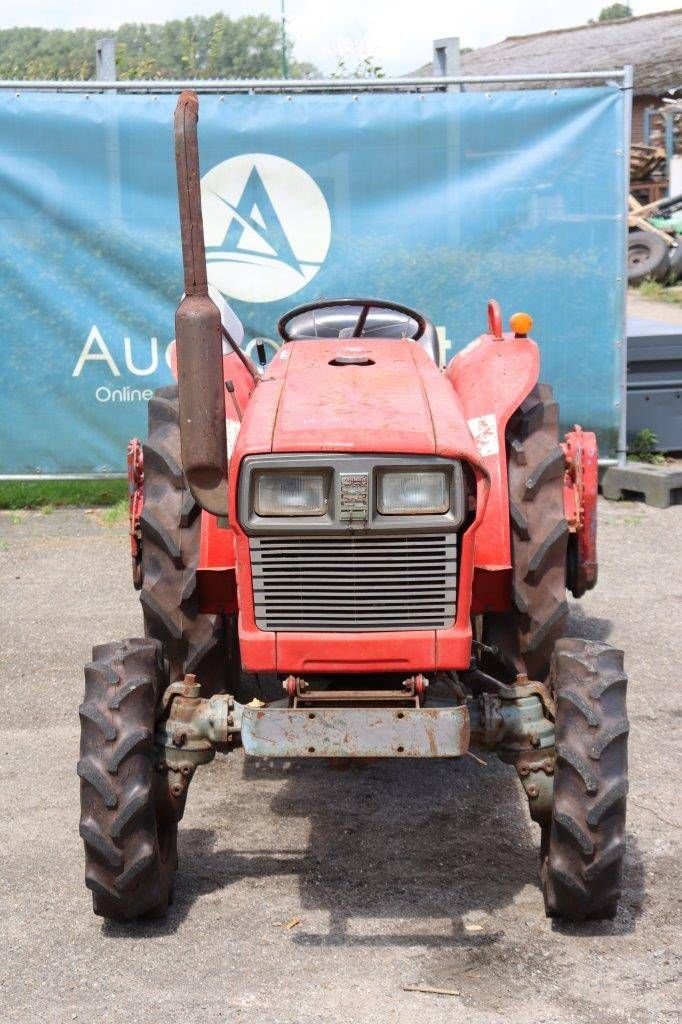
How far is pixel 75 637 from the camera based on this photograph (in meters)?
6.40

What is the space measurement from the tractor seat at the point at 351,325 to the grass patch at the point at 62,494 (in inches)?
139

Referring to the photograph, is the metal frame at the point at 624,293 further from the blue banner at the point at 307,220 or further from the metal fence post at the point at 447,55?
the metal fence post at the point at 447,55

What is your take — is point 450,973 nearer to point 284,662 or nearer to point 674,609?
point 284,662

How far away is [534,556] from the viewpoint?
4.47 meters

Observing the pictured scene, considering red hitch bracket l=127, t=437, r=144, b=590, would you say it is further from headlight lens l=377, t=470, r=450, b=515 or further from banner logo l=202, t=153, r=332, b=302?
banner logo l=202, t=153, r=332, b=302

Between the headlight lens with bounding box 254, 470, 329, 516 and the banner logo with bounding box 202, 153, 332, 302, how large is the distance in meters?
4.86

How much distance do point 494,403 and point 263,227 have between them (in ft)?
13.0

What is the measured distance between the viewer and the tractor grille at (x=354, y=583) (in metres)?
3.67

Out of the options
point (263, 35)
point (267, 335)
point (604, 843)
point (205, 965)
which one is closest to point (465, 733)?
point (604, 843)

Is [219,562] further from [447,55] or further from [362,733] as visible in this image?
[447,55]

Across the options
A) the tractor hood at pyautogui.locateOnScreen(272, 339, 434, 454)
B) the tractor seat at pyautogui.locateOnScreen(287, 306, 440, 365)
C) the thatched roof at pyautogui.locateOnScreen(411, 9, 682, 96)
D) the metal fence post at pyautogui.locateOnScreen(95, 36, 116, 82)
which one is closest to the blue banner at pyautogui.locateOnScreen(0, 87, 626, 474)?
the metal fence post at pyautogui.locateOnScreen(95, 36, 116, 82)

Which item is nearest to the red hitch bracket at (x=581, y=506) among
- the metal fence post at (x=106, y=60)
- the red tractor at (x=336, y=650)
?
the red tractor at (x=336, y=650)

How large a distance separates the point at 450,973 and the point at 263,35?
71125 mm

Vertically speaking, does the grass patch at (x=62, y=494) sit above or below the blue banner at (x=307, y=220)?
below
